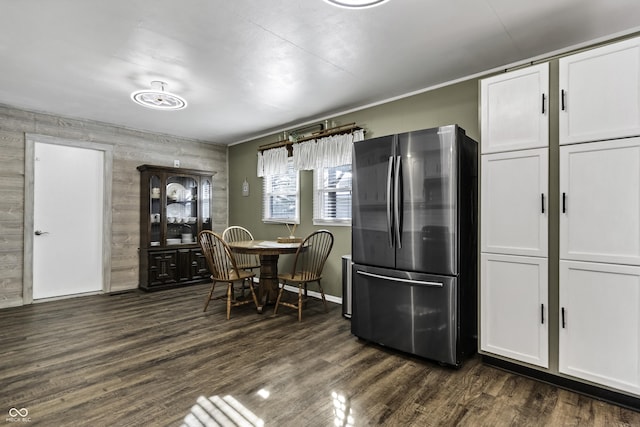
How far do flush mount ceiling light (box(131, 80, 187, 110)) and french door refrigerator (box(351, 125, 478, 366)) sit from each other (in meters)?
2.03

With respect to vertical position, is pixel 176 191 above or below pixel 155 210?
above

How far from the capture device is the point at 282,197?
5.32m

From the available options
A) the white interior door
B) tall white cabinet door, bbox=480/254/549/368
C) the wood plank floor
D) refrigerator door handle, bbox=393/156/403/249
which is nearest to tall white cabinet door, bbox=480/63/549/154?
refrigerator door handle, bbox=393/156/403/249

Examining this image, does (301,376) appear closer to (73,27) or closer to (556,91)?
(556,91)

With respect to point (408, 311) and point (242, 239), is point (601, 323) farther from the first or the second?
point (242, 239)

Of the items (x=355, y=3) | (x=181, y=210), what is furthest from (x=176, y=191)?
(x=355, y=3)

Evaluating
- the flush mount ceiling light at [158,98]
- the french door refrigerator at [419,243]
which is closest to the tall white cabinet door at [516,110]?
the french door refrigerator at [419,243]

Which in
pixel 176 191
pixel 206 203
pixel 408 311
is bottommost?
pixel 408 311

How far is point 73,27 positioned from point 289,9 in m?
1.61

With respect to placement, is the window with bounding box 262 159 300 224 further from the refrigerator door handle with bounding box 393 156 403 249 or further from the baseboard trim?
the baseboard trim

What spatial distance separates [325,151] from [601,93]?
2882mm

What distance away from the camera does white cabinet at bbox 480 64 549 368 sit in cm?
228

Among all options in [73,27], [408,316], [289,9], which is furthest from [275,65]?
[408,316]

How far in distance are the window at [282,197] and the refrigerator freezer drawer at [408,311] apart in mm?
2289
